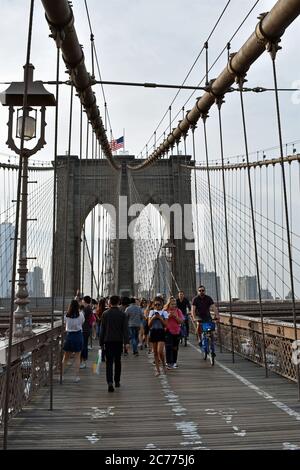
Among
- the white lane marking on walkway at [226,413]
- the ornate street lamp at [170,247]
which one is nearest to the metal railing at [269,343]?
the white lane marking on walkway at [226,413]

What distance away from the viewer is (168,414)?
4625 millimetres


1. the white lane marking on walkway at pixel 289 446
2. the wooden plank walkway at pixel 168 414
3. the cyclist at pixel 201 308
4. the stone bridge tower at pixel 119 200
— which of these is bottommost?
the white lane marking on walkway at pixel 289 446

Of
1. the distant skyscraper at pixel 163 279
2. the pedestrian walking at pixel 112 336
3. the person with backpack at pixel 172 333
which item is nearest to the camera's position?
the pedestrian walking at pixel 112 336

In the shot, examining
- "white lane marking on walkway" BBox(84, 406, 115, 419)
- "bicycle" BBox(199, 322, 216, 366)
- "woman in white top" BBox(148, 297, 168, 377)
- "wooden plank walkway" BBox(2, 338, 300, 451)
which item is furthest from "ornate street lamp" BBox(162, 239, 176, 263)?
"white lane marking on walkway" BBox(84, 406, 115, 419)

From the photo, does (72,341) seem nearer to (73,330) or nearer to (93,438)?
(73,330)

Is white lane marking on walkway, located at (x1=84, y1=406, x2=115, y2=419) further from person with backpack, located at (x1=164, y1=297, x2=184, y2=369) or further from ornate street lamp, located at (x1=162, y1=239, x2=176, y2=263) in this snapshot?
ornate street lamp, located at (x1=162, y1=239, x2=176, y2=263)

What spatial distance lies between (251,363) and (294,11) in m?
5.06

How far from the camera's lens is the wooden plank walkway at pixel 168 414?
12.0 feet

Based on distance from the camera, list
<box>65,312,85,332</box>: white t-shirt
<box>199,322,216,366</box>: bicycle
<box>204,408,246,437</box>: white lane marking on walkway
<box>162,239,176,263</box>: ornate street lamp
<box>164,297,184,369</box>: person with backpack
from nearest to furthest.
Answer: <box>204,408,246,437</box>: white lane marking on walkway
<box>65,312,85,332</box>: white t-shirt
<box>164,297,184,369</box>: person with backpack
<box>199,322,216,366</box>: bicycle
<box>162,239,176,263</box>: ornate street lamp

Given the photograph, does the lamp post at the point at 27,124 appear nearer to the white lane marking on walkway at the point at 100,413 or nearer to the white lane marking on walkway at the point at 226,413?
the white lane marking on walkway at the point at 100,413

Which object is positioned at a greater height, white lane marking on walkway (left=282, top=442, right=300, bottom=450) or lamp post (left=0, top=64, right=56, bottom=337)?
lamp post (left=0, top=64, right=56, bottom=337)

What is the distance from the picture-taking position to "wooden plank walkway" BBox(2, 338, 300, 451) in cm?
366

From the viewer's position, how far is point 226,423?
4.20m
